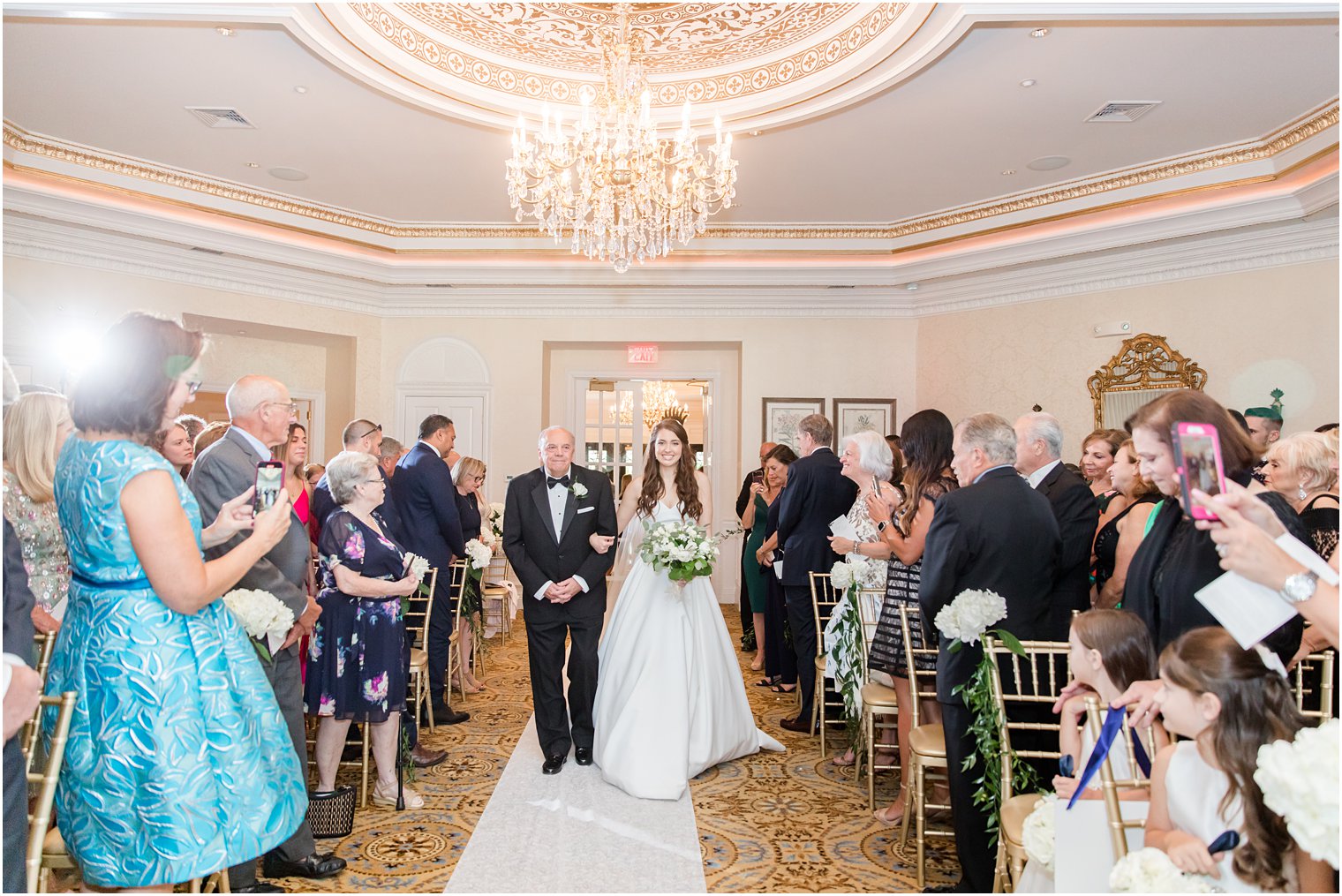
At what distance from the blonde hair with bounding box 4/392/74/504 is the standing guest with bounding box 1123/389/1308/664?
339cm

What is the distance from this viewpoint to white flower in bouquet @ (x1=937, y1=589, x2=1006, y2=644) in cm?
295

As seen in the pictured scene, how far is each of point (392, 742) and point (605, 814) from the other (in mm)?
1080

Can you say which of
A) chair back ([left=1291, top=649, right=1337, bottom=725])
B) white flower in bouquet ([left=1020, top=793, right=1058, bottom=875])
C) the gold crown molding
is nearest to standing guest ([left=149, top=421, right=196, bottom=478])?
white flower in bouquet ([left=1020, top=793, right=1058, bottom=875])

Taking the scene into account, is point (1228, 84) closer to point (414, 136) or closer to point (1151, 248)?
point (1151, 248)

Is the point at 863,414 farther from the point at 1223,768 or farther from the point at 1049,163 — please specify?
the point at 1223,768

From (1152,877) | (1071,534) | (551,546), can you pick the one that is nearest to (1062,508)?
(1071,534)

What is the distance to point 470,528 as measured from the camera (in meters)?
6.39

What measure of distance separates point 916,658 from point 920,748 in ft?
1.70

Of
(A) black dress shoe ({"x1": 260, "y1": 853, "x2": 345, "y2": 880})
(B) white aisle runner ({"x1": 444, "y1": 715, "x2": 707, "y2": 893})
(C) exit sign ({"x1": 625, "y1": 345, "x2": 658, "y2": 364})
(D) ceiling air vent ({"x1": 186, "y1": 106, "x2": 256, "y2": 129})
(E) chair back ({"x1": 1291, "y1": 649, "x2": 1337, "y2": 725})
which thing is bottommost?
(B) white aisle runner ({"x1": 444, "y1": 715, "x2": 707, "y2": 893})

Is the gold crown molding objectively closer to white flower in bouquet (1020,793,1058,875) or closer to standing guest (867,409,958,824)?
standing guest (867,409,958,824)

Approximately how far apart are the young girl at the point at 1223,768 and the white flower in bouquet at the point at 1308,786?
181mm

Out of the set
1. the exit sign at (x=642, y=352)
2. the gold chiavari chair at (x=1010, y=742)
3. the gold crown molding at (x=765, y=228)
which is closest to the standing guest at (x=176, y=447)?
the gold chiavari chair at (x=1010, y=742)

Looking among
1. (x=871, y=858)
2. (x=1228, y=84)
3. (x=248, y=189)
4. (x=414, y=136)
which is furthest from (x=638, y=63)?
(x=871, y=858)

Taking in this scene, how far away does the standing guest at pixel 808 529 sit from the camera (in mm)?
5418
